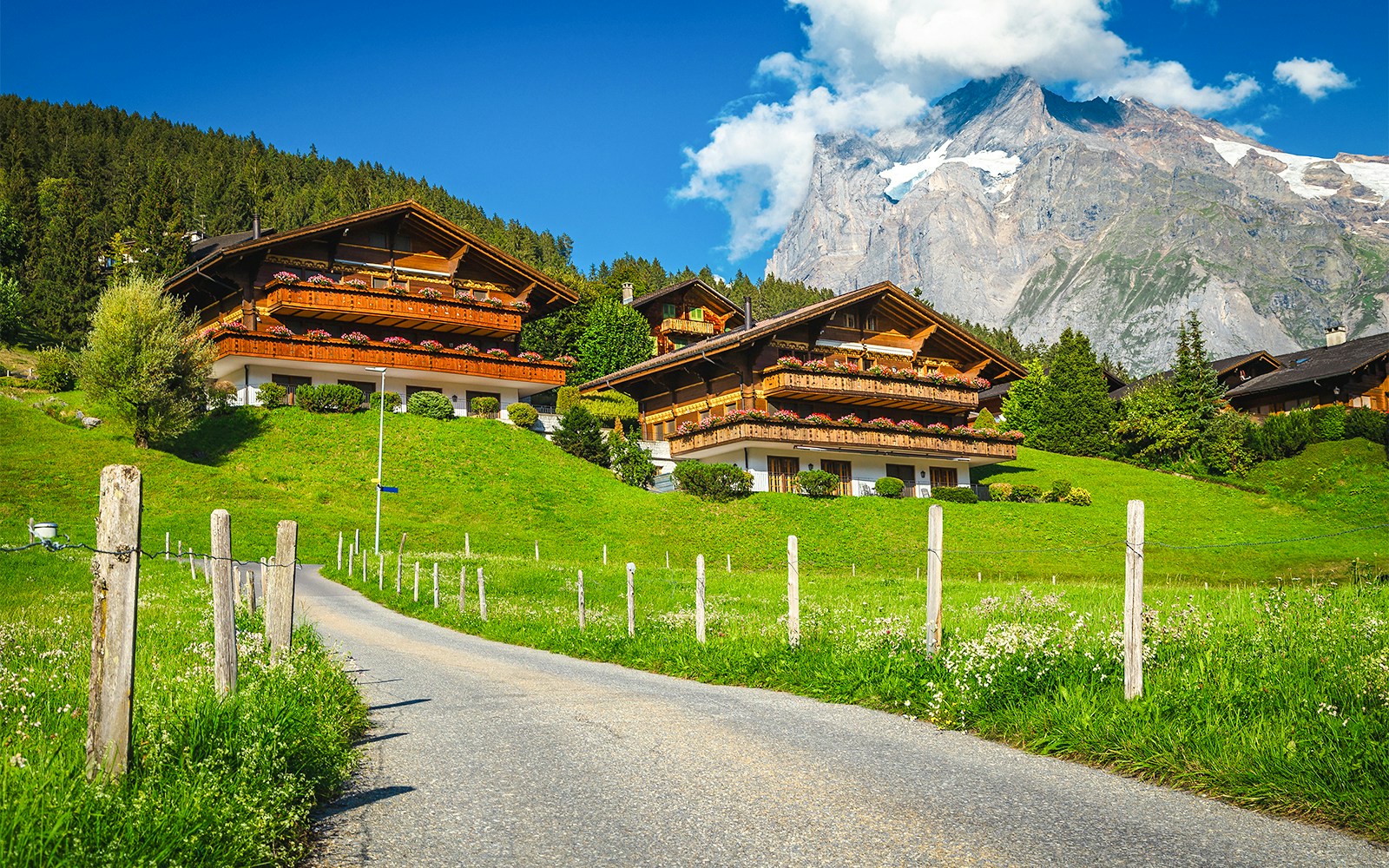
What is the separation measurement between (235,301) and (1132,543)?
57.6m

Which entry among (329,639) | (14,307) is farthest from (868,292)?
(14,307)

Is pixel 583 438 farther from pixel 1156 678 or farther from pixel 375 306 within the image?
pixel 1156 678

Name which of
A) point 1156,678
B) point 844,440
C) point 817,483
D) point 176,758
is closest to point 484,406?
point 817,483

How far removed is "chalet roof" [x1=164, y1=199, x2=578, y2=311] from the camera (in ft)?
185

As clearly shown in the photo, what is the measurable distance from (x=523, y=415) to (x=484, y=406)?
8.27 feet

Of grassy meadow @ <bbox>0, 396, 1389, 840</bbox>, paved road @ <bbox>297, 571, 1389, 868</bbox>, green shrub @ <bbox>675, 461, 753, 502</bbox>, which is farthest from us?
green shrub @ <bbox>675, 461, 753, 502</bbox>

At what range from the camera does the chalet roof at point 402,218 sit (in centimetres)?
5638

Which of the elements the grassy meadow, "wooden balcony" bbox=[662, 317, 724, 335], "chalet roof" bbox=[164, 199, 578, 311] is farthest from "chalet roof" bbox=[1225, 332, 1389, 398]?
"chalet roof" bbox=[164, 199, 578, 311]

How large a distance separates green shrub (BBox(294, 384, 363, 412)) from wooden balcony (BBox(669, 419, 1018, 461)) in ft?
53.5

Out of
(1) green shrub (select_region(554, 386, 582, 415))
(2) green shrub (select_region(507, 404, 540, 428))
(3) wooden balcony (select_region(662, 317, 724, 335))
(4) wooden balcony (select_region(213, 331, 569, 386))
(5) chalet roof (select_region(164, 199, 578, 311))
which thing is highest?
(5) chalet roof (select_region(164, 199, 578, 311))

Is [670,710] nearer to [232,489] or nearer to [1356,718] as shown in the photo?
[1356,718]

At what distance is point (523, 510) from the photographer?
44.2 meters

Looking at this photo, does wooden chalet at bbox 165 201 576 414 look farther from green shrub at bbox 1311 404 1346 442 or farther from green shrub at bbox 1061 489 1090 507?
green shrub at bbox 1311 404 1346 442

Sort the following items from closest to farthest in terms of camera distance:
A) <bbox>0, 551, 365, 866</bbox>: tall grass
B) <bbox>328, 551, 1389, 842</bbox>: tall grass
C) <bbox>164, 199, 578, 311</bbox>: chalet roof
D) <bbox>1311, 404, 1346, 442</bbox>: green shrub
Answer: <bbox>0, 551, 365, 866</bbox>: tall grass < <bbox>328, 551, 1389, 842</bbox>: tall grass < <bbox>164, 199, 578, 311</bbox>: chalet roof < <bbox>1311, 404, 1346, 442</bbox>: green shrub
